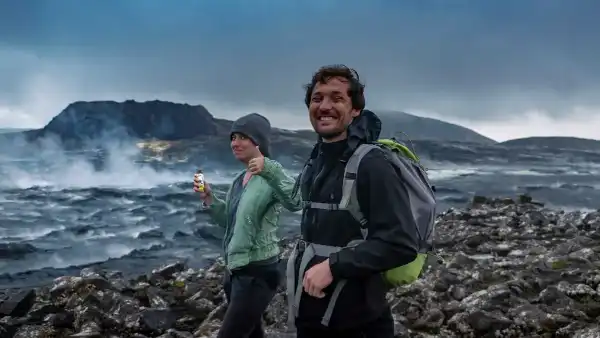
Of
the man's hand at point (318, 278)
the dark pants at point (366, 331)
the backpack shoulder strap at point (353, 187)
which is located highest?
the backpack shoulder strap at point (353, 187)

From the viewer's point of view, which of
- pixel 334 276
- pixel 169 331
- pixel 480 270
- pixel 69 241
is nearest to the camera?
pixel 334 276

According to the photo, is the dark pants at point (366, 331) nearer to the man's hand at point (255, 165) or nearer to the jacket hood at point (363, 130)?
the jacket hood at point (363, 130)

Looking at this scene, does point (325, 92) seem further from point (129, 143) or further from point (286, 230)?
point (129, 143)

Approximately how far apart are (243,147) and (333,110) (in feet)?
5.83

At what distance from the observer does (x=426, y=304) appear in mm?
7836

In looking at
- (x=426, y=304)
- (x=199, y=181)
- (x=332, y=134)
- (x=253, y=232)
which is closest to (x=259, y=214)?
(x=253, y=232)

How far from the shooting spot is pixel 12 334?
7.47m

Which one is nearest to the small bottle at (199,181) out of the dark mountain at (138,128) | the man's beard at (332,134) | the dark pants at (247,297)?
the dark pants at (247,297)

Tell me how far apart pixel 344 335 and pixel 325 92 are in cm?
124

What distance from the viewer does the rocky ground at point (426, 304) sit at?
6785mm

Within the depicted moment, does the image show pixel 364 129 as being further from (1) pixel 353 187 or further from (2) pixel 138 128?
(2) pixel 138 128

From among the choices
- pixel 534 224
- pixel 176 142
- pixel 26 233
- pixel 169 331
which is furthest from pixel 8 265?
pixel 176 142

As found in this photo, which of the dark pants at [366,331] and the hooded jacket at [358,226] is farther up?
the hooded jacket at [358,226]

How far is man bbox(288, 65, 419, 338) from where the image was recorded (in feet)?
8.70
